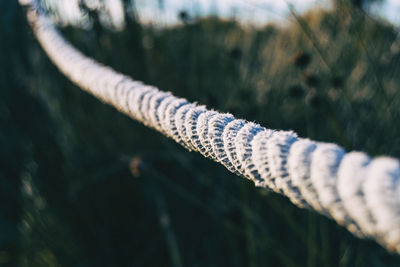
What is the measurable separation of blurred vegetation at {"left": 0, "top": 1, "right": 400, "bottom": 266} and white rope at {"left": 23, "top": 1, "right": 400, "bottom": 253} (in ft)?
1.31

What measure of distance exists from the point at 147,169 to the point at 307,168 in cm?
48

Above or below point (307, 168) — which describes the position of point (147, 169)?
below

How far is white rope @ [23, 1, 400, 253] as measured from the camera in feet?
0.46

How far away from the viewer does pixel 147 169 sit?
61 centimetres

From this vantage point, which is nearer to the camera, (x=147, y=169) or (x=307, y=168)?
A: (x=307, y=168)

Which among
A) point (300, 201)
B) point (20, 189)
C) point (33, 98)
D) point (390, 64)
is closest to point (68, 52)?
point (33, 98)

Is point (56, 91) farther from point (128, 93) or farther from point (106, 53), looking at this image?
point (128, 93)

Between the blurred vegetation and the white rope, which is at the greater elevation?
the white rope

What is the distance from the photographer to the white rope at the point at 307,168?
139 mm

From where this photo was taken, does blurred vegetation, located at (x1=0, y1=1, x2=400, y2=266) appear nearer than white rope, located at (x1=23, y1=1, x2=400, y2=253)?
No

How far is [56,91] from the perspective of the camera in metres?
1.15

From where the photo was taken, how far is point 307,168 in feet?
0.54

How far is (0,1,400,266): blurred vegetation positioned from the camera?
0.77 m

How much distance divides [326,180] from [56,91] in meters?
1.19
